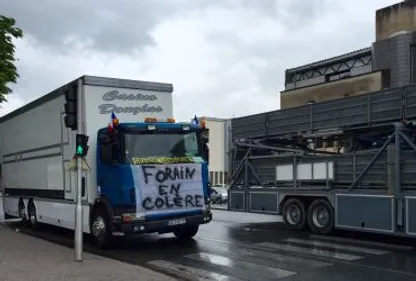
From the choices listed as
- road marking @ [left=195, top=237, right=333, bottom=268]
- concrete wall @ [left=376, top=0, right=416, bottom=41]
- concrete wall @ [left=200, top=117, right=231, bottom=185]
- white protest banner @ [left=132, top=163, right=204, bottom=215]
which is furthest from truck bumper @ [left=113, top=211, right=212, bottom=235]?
concrete wall @ [left=200, top=117, right=231, bottom=185]

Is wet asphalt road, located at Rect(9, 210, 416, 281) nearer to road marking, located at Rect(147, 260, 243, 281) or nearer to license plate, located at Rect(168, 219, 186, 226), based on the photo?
road marking, located at Rect(147, 260, 243, 281)

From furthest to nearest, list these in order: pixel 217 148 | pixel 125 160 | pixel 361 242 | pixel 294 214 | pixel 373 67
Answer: pixel 217 148, pixel 373 67, pixel 294 214, pixel 361 242, pixel 125 160

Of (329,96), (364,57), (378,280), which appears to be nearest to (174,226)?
(378,280)

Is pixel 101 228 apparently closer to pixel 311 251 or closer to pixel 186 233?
pixel 186 233

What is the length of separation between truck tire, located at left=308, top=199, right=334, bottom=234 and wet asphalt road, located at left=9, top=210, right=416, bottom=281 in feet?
1.00

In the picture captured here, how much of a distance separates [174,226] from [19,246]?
11.7 feet

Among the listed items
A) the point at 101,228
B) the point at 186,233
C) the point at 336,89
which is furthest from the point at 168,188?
the point at 336,89

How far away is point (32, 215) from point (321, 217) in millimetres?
8466

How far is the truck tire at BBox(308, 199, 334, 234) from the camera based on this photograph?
46.9 feet

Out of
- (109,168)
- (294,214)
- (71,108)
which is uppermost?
(71,108)

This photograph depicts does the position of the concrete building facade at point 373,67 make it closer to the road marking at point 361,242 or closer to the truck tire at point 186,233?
the road marking at point 361,242

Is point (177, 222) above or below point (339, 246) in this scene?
above

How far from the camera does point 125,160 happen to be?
11.8 m

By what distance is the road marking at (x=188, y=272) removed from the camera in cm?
916
